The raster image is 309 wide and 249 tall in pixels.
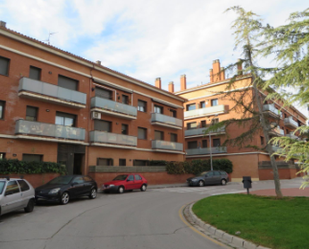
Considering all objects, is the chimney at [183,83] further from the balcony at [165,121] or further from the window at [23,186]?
the window at [23,186]

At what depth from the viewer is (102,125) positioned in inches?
985

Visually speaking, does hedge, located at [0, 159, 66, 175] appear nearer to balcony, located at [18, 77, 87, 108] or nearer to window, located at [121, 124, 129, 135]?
balcony, located at [18, 77, 87, 108]

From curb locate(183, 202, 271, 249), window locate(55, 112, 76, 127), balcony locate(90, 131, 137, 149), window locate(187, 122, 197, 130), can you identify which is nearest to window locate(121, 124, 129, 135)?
balcony locate(90, 131, 137, 149)

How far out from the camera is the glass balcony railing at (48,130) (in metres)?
18.1

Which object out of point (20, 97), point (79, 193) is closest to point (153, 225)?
point (79, 193)

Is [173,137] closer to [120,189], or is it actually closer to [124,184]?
[124,184]

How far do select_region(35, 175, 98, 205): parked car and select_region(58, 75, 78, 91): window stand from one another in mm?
10163

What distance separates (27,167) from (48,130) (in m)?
3.65

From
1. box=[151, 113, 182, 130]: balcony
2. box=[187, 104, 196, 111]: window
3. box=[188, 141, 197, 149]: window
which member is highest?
box=[187, 104, 196, 111]: window

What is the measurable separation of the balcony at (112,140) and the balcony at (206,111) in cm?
1590

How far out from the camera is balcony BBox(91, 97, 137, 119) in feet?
76.7

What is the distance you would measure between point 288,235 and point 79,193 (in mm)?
10952

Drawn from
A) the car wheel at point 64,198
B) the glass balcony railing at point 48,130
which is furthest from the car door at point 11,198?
the glass balcony railing at point 48,130

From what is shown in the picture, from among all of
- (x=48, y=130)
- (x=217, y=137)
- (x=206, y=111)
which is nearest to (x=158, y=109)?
(x=206, y=111)
